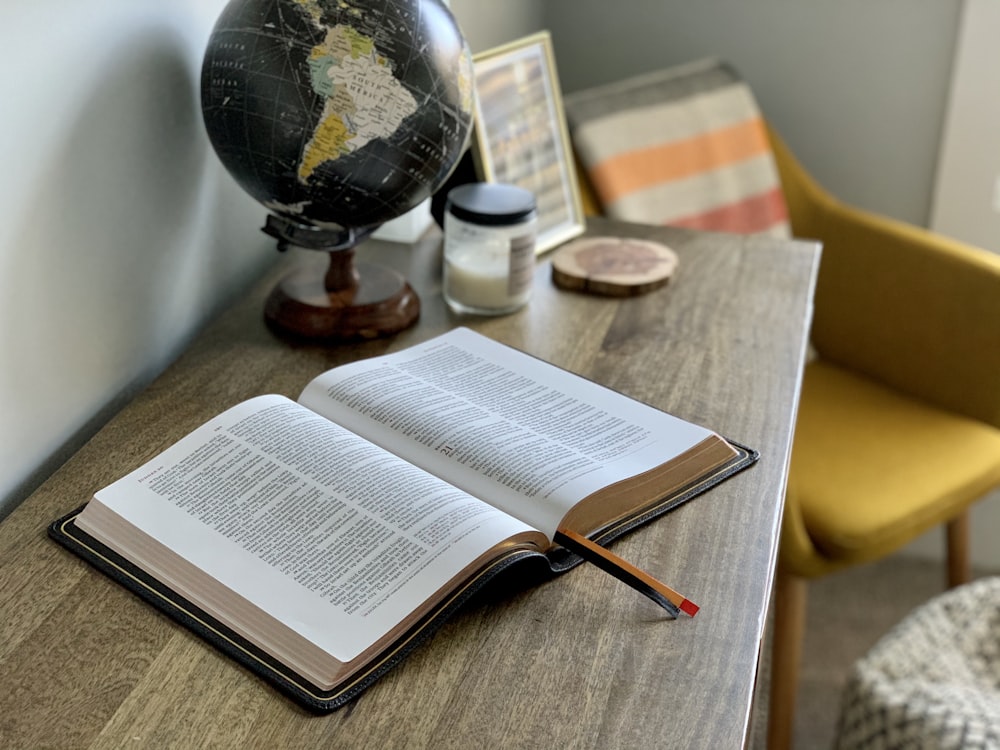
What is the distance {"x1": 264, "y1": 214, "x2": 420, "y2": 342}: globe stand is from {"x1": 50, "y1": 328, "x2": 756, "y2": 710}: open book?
0.10 metres

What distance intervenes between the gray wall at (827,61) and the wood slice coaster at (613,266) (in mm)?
872

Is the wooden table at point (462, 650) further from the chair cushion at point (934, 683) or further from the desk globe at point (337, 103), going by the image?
the chair cushion at point (934, 683)

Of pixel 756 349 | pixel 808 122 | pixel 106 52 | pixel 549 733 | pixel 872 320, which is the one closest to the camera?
pixel 549 733

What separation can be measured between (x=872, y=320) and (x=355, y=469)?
114 cm

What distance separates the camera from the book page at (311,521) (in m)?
0.61

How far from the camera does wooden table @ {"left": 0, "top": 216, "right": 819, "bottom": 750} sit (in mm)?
553

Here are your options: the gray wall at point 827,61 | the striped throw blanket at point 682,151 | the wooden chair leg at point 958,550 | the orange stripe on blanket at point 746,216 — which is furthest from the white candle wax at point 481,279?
the gray wall at point 827,61

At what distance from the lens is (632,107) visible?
163 cm

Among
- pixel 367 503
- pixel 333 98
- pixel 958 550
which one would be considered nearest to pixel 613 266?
pixel 333 98

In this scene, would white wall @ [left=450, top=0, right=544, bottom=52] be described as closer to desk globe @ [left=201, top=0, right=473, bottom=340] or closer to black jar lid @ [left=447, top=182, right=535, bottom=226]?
black jar lid @ [left=447, top=182, right=535, bottom=226]

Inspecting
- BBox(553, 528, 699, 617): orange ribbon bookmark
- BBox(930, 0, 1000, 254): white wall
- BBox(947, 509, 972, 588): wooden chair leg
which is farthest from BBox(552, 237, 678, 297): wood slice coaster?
BBox(930, 0, 1000, 254): white wall

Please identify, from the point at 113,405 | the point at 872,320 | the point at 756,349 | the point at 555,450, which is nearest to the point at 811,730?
the point at 872,320

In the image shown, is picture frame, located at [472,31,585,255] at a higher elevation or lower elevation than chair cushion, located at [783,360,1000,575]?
higher

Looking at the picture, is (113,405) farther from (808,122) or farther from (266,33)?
(808,122)
